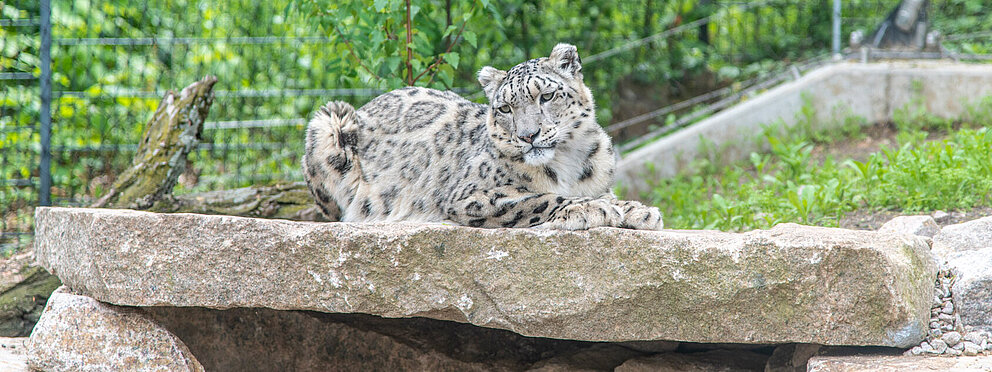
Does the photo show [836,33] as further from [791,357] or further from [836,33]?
[791,357]

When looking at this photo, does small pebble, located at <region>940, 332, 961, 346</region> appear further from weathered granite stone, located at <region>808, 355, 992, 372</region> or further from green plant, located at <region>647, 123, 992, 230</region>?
green plant, located at <region>647, 123, 992, 230</region>

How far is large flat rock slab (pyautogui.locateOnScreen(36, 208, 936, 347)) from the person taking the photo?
3.80 metres

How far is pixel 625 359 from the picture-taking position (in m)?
5.19

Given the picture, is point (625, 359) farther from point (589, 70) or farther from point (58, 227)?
point (589, 70)

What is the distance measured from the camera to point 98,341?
4500 mm

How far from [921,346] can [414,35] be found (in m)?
4.23

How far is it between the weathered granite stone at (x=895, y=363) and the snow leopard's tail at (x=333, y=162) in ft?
10.1

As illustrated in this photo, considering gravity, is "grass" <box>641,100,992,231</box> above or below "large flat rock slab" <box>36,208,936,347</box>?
below

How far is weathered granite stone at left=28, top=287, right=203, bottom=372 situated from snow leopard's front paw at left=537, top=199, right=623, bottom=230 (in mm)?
2234

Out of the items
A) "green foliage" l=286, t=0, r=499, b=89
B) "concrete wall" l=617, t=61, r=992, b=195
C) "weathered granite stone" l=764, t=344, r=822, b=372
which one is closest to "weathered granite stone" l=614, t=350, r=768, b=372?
"weathered granite stone" l=764, t=344, r=822, b=372

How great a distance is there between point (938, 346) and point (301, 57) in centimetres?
749

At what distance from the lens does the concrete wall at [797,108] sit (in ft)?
29.9

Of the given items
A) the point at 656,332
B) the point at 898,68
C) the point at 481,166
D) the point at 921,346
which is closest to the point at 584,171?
the point at 481,166

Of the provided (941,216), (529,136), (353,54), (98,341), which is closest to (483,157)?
(529,136)
